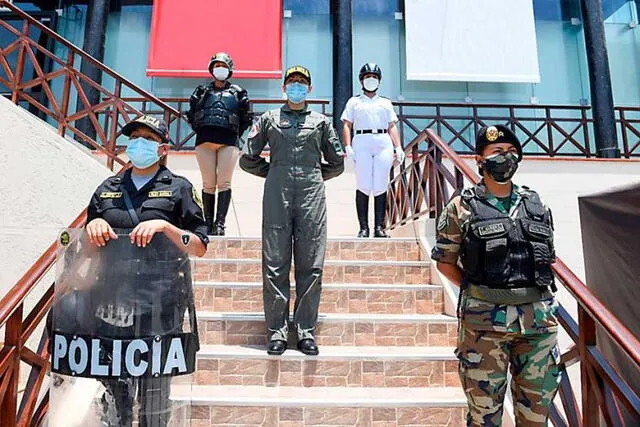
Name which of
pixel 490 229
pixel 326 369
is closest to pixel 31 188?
pixel 326 369

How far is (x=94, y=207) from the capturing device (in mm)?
2031

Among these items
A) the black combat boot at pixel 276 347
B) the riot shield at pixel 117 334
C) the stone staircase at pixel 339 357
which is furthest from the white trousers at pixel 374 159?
the riot shield at pixel 117 334

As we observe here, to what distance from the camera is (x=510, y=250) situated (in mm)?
2004

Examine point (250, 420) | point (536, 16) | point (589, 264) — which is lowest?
point (250, 420)

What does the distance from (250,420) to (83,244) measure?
1.40m

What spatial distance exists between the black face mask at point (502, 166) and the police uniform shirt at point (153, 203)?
1.26 metres

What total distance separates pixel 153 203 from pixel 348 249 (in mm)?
2673

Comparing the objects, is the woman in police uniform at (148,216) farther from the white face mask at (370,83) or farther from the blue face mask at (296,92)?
the white face mask at (370,83)

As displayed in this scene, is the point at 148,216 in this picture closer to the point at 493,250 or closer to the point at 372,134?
the point at 493,250

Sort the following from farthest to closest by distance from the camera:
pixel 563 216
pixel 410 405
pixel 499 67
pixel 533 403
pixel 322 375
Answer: pixel 499 67
pixel 563 216
pixel 322 375
pixel 410 405
pixel 533 403

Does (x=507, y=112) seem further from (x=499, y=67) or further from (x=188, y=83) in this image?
(x=188, y=83)

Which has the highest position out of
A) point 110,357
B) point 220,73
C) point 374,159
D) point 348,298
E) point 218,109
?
point 220,73

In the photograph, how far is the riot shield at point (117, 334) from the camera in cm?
172

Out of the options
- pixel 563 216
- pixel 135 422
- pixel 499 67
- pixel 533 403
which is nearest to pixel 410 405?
pixel 533 403
